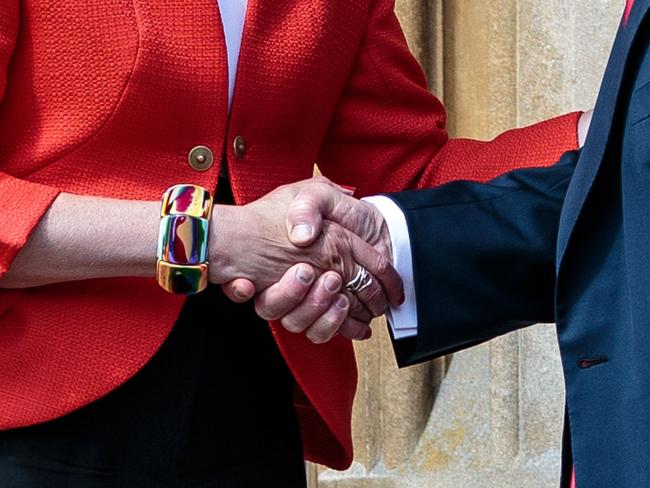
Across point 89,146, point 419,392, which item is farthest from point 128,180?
point 419,392

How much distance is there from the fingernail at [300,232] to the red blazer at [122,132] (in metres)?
0.07

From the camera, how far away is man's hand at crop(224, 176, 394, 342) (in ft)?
5.45

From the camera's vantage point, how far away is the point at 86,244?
1.57 m

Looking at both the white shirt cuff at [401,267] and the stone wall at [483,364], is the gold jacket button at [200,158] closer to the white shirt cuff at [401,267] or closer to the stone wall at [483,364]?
the white shirt cuff at [401,267]

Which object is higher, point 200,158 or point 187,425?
point 200,158

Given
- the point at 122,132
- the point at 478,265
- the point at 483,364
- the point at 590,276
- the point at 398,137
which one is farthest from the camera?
the point at 483,364

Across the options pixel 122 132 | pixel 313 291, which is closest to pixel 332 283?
pixel 313 291

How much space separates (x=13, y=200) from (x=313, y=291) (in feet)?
1.16

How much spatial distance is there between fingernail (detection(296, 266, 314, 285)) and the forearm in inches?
6.9

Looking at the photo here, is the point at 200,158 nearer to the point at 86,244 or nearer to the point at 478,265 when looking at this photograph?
the point at 86,244

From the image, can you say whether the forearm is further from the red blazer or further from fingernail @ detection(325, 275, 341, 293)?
fingernail @ detection(325, 275, 341, 293)

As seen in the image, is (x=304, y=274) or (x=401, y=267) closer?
(x=304, y=274)

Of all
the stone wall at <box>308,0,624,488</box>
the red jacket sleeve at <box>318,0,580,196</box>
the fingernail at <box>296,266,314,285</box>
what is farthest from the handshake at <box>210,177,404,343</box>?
the stone wall at <box>308,0,624,488</box>

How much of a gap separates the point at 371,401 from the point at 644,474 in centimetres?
139
